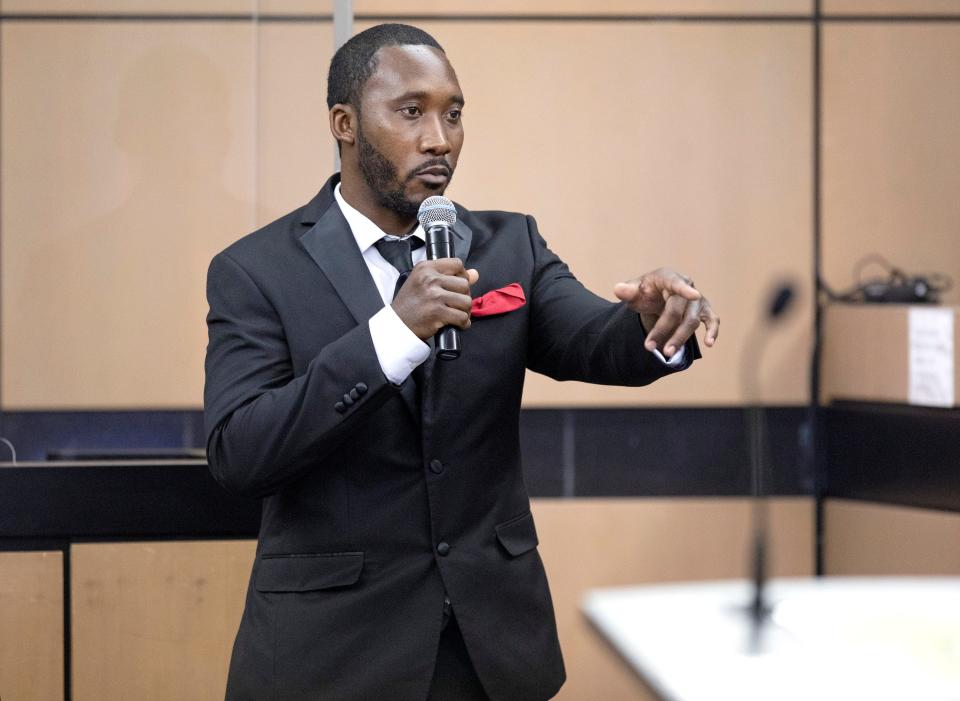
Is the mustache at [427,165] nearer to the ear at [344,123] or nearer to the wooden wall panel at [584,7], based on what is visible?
the ear at [344,123]

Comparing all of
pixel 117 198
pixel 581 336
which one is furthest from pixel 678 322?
pixel 117 198

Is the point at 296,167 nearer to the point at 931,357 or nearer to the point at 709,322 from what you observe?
the point at 709,322

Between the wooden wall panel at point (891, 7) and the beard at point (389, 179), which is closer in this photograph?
the beard at point (389, 179)

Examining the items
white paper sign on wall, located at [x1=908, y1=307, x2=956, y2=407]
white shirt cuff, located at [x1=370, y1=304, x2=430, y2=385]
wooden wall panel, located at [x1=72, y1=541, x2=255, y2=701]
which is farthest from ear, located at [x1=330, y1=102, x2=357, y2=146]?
white paper sign on wall, located at [x1=908, y1=307, x2=956, y2=407]

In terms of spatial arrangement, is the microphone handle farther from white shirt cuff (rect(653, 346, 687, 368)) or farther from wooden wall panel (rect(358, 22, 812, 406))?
wooden wall panel (rect(358, 22, 812, 406))

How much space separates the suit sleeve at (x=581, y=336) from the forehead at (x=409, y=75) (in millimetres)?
268

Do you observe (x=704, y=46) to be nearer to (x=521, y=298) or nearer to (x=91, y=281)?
(x=91, y=281)

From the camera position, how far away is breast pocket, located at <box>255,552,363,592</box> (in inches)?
60.4

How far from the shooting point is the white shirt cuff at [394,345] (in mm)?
1442

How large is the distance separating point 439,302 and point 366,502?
1.02ft

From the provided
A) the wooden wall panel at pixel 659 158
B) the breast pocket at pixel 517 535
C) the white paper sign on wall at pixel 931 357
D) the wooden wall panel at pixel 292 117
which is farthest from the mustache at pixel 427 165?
the white paper sign on wall at pixel 931 357

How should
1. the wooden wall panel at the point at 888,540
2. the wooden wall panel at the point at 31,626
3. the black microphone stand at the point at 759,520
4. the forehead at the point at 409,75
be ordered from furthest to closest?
the wooden wall panel at the point at 888,540 → the wooden wall panel at the point at 31,626 → the forehead at the point at 409,75 → the black microphone stand at the point at 759,520

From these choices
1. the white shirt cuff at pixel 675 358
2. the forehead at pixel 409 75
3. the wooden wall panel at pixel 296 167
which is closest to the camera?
the white shirt cuff at pixel 675 358

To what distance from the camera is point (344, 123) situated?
66.7 inches
